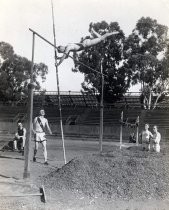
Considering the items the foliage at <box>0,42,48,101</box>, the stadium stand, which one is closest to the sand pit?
the stadium stand

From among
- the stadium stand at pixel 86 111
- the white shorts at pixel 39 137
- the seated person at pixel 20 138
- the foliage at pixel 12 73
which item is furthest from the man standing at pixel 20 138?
the foliage at pixel 12 73

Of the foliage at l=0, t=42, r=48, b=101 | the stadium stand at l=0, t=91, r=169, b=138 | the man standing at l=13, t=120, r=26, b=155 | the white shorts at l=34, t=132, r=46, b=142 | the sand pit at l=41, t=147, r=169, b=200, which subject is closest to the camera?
the sand pit at l=41, t=147, r=169, b=200

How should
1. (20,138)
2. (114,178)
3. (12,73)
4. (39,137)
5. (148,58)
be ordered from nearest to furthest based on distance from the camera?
(114,178) → (39,137) → (20,138) → (148,58) → (12,73)

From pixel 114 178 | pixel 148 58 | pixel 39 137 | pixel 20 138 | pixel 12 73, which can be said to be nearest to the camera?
pixel 114 178

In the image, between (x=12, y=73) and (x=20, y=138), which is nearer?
(x=20, y=138)

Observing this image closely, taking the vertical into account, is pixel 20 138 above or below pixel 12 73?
below

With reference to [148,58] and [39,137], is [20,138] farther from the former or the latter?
[148,58]

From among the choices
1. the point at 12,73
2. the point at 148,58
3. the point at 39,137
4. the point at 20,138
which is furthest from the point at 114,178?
the point at 12,73

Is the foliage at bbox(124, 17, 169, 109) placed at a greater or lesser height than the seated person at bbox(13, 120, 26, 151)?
greater

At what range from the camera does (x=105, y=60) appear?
131ft

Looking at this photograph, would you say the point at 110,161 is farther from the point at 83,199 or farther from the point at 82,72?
the point at 82,72

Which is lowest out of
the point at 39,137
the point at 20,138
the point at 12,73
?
the point at 20,138

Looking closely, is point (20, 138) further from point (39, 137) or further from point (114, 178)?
point (114, 178)

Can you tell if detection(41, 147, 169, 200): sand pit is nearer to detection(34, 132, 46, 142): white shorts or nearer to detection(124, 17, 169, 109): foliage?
detection(34, 132, 46, 142): white shorts
